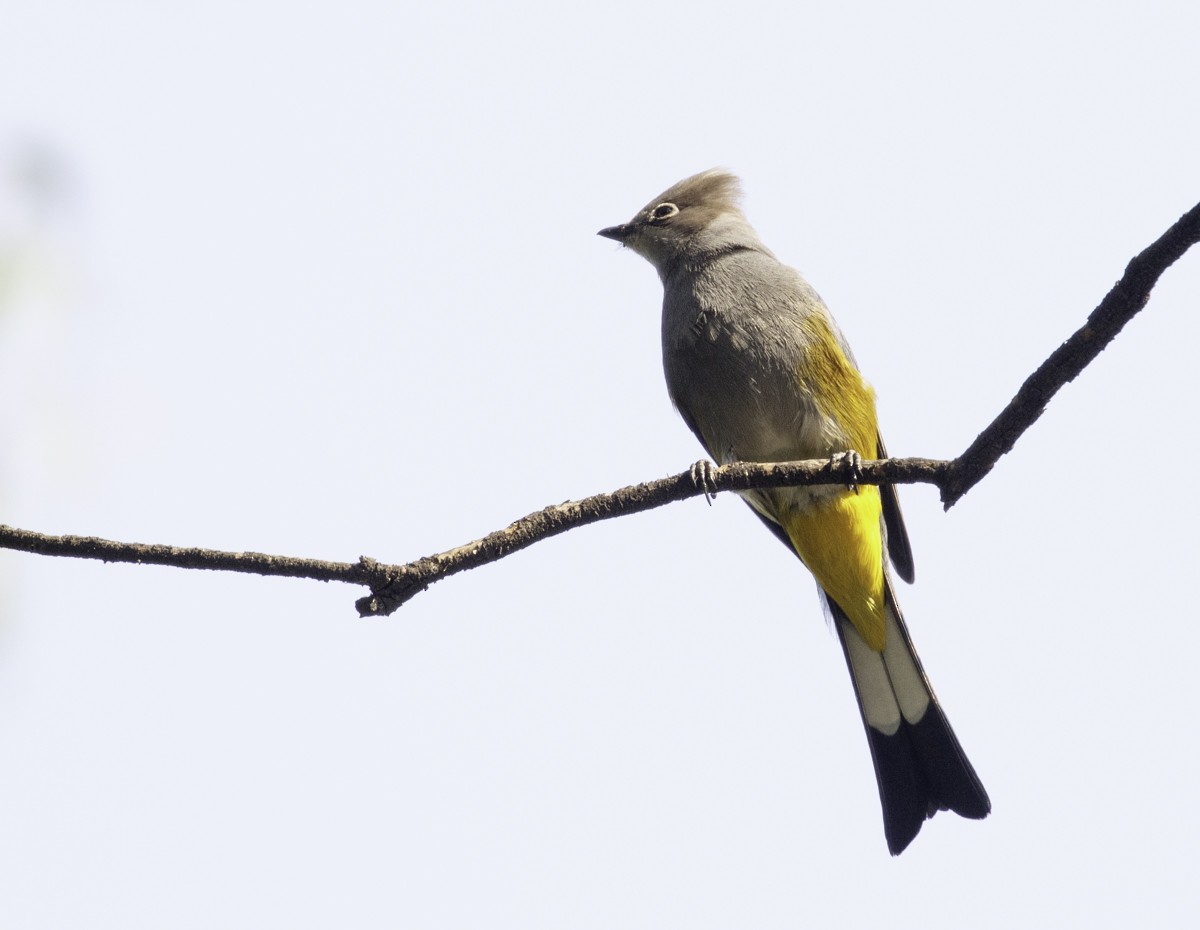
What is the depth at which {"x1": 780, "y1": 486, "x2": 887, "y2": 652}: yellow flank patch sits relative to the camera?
5.59 metres

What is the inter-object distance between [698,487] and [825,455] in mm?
2410

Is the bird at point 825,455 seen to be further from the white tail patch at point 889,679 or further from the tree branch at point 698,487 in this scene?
the tree branch at point 698,487

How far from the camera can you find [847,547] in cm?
568

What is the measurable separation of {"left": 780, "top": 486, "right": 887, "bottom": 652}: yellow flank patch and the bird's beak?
2.53 metres

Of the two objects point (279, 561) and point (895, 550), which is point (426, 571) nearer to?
point (279, 561)

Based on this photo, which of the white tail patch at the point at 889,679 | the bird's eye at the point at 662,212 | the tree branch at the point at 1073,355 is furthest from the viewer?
the bird's eye at the point at 662,212

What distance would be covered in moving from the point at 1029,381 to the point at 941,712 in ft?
11.0

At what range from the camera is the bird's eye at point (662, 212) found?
286 inches

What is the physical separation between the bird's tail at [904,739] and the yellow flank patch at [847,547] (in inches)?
4.8

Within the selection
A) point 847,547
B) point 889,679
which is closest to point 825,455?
point 847,547

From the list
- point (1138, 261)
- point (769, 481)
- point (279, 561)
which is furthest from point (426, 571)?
point (1138, 261)

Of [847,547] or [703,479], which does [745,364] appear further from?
[703,479]

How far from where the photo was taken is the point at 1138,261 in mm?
2748

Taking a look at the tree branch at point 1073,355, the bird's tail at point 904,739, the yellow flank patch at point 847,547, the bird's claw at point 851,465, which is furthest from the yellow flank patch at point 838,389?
the tree branch at point 1073,355
